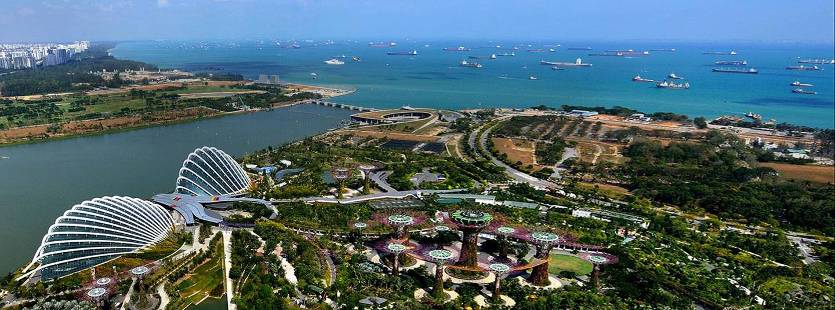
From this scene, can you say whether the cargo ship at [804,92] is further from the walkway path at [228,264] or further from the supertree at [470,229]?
the walkway path at [228,264]

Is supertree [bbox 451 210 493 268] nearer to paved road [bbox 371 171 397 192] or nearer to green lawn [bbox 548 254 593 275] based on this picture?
green lawn [bbox 548 254 593 275]

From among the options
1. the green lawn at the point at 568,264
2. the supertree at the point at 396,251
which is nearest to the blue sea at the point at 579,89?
the green lawn at the point at 568,264

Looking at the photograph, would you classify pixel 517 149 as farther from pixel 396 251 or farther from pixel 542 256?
pixel 396 251

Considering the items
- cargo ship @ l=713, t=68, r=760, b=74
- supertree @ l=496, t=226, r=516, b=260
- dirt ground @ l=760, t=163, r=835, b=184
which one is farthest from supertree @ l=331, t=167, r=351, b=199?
cargo ship @ l=713, t=68, r=760, b=74

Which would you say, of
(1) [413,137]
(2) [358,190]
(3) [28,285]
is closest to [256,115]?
(1) [413,137]

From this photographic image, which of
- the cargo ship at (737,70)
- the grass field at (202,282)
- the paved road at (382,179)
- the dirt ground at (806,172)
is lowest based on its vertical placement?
the grass field at (202,282)

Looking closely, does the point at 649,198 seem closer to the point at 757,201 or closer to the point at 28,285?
the point at 757,201
